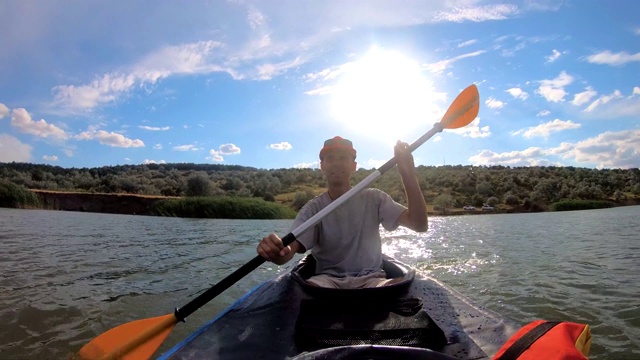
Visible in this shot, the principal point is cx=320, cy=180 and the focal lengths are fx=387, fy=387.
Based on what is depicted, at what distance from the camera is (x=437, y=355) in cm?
152

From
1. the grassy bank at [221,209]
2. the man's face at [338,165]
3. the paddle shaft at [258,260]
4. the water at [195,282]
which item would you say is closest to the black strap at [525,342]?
the paddle shaft at [258,260]

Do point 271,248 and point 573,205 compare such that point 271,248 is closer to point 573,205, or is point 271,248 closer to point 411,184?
point 411,184

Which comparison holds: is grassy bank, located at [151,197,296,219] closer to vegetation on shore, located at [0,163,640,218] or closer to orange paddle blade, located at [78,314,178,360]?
vegetation on shore, located at [0,163,640,218]

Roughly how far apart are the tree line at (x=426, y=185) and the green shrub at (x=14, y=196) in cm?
1128

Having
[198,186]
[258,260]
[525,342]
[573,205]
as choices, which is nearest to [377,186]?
[198,186]

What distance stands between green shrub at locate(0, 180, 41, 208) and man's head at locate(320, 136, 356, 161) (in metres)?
27.3

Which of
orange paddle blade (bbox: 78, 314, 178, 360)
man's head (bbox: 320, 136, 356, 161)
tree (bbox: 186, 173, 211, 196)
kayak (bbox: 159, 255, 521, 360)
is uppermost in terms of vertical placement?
tree (bbox: 186, 173, 211, 196)

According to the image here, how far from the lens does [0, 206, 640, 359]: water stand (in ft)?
12.3

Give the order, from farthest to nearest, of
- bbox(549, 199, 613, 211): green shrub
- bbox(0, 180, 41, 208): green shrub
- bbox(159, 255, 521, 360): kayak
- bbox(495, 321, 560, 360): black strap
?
bbox(549, 199, 613, 211): green shrub
bbox(0, 180, 41, 208): green shrub
bbox(159, 255, 521, 360): kayak
bbox(495, 321, 560, 360): black strap

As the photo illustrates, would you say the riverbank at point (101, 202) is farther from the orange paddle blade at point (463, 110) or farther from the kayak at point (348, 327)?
the kayak at point (348, 327)

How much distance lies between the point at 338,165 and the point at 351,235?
0.62 meters

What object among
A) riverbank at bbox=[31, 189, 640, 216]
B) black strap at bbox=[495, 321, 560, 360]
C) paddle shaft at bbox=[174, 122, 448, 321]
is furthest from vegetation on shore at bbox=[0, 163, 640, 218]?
black strap at bbox=[495, 321, 560, 360]

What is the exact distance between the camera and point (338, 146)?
3.31m

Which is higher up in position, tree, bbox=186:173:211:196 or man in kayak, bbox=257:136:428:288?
tree, bbox=186:173:211:196
